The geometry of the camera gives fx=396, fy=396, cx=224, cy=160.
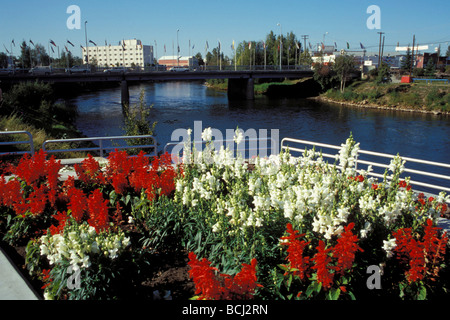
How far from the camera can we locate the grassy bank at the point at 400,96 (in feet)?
149

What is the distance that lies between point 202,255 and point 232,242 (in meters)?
0.60

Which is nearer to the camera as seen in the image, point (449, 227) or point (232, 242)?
point (232, 242)

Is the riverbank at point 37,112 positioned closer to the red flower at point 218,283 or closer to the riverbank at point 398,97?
the red flower at point 218,283

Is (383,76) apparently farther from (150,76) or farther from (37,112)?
(37,112)

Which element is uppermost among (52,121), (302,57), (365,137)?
(302,57)

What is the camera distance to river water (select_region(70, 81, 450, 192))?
29.4 meters

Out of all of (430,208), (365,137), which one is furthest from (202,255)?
(365,137)

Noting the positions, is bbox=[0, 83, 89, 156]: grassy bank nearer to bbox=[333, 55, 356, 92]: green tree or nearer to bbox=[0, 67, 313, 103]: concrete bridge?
bbox=[0, 67, 313, 103]: concrete bridge

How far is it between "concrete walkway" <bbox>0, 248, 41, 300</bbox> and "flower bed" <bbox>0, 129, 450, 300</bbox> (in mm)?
195

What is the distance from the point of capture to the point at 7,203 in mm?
6336

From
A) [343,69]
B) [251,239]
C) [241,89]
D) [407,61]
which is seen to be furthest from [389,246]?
[407,61]

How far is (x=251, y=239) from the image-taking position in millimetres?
4715

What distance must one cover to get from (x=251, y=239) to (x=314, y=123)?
3458cm
